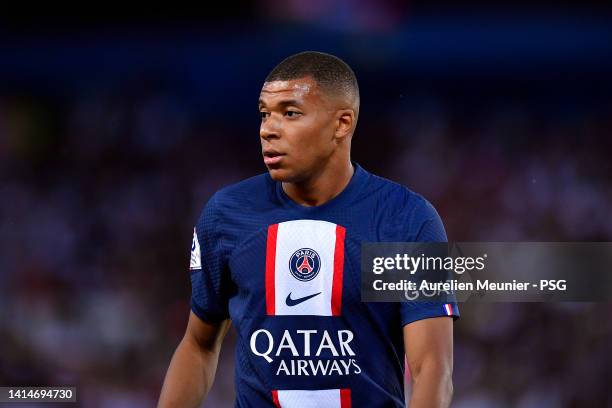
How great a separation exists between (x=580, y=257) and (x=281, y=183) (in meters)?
2.07

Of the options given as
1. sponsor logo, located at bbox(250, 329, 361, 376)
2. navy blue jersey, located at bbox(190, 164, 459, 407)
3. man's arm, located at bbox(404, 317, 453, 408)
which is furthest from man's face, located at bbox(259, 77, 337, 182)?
man's arm, located at bbox(404, 317, 453, 408)

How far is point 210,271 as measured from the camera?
10.1 ft

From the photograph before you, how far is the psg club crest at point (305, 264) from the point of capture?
116 inches

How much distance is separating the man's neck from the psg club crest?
0.15 meters

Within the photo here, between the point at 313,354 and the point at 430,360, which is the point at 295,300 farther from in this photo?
the point at 430,360

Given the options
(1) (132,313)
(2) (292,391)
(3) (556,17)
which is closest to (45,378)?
(1) (132,313)

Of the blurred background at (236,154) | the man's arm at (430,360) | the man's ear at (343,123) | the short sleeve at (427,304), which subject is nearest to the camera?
the man's arm at (430,360)

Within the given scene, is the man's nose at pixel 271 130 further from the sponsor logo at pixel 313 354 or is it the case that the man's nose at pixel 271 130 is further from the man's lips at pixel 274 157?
the sponsor logo at pixel 313 354

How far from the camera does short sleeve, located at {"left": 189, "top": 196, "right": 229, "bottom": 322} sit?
3.07m

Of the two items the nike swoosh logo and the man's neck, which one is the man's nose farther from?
the nike swoosh logo

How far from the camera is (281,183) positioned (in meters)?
3.09

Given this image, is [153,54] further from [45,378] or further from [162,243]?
[45,378]

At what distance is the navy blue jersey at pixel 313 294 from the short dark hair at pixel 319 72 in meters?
0.29

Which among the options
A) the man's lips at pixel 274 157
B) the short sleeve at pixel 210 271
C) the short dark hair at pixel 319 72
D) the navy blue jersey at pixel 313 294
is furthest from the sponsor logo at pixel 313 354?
the short dark hair at pixel 319 72
